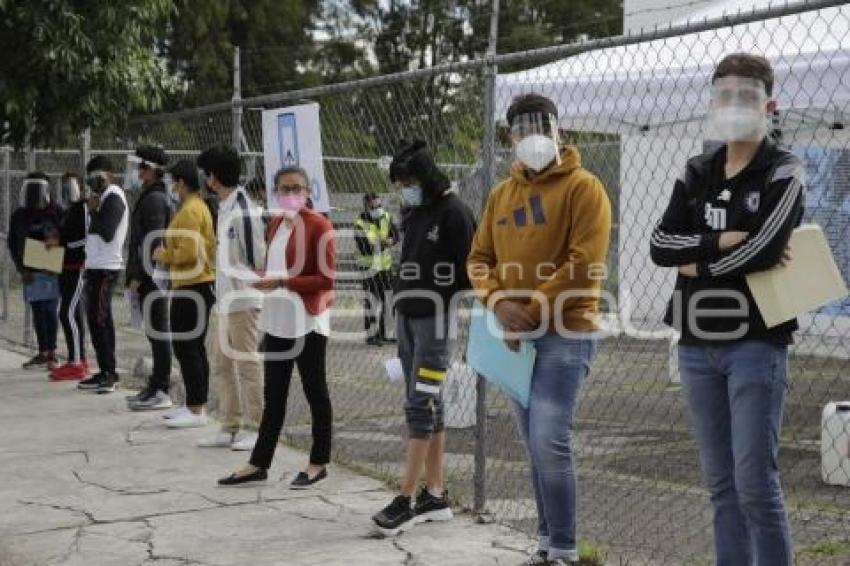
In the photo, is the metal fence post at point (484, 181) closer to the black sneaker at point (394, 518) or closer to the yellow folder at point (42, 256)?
the black sneaker at point (394, 518)

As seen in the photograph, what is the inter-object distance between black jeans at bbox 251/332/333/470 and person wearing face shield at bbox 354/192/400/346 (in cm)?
588

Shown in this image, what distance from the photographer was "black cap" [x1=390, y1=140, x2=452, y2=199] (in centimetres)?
532

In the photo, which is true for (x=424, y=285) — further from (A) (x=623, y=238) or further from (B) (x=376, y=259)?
(A) (x=623, y=238)

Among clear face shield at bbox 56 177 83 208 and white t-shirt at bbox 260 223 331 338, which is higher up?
clear face shield at bbox 56 177 83 208

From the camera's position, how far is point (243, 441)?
7230 mm

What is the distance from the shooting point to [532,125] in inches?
176

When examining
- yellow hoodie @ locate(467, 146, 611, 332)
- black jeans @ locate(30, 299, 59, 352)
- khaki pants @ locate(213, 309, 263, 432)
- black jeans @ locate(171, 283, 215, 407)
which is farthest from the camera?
black jeans @ locate(30, 299, 59, 352)

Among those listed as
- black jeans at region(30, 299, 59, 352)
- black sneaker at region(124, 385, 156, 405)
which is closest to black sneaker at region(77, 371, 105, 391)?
black sneaker at region(124, 385, 156, 405)

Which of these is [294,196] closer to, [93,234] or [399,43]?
[93,234]

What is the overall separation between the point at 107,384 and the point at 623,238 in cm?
622

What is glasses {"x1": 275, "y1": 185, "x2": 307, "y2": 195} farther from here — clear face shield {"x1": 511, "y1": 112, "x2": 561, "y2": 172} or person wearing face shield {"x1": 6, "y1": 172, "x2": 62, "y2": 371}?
person wearing face shield {"x1": 6, "y1": 172, "x2": 62, "y2": 371}

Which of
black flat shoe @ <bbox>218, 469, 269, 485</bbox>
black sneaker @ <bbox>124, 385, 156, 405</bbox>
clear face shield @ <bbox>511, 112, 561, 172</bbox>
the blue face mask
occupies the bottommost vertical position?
black flat shoe @ <bbox>218, 469, 269, 485</bbox>

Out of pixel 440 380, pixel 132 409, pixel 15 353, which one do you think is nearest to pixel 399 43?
pixel 15 353

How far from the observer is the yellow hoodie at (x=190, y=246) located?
7.50 metres
